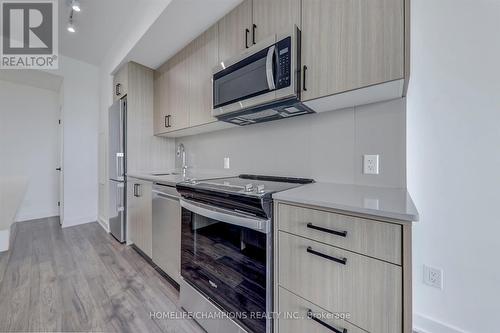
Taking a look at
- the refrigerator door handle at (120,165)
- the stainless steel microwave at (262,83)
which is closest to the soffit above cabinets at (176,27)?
the stainless steel microwave at (262,83)

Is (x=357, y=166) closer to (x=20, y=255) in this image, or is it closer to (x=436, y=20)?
(x=436, y=20)

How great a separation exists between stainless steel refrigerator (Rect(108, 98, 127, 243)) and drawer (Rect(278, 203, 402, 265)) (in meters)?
2.42

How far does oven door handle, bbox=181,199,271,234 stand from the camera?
Answer: 1.00 m

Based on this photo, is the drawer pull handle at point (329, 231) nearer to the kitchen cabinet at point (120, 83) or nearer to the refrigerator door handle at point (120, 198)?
the refrigerator door handle at point (120, 198)

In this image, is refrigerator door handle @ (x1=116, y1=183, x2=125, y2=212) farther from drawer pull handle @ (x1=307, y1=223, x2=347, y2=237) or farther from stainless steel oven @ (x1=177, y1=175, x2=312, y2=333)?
drawer pull handle @ (x1=307, y1=223, x2=347, y2=237)

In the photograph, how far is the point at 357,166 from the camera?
1.29 metres

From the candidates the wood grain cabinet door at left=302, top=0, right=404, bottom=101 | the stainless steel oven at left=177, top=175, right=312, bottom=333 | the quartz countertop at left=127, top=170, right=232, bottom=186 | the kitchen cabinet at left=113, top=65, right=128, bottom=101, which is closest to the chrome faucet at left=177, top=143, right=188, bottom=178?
the quartz countertop at left=127, top=170, right=232, bottom=186

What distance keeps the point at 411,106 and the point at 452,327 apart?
4.27 ft

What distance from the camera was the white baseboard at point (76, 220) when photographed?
3.25 meters

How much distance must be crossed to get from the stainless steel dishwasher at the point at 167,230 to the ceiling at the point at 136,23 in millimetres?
1422

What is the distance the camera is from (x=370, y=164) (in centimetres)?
124

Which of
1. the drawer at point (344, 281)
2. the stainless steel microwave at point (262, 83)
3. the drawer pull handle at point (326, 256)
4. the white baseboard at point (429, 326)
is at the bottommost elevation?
the white baseboard at point (429, 326)

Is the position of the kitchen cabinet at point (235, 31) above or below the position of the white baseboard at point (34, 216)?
above

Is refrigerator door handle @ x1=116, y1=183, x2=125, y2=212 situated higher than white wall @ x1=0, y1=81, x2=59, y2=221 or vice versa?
white wall @ x1=0, y1=81, x2=59, y2=221
